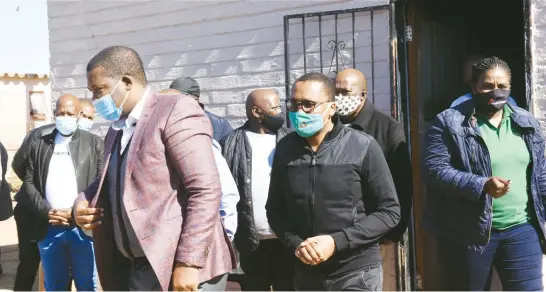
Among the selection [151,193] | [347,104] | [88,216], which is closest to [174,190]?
[151,193]

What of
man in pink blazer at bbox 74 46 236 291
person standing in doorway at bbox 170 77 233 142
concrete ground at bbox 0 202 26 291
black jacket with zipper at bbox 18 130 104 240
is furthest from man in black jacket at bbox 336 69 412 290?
concrete ground at bbox 0 202 26 291

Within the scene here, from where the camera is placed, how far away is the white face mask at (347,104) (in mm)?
4621

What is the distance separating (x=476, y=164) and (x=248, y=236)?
5.16ft

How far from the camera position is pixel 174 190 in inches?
118

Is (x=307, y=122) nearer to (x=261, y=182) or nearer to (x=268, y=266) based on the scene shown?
(x=261, y=182)

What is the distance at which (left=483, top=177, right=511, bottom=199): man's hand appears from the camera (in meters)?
3.65

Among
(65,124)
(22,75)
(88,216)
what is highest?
(22,75)

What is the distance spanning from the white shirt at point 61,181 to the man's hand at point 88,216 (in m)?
2.25

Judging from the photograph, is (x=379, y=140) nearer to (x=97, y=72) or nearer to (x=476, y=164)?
(x=476, y=164)

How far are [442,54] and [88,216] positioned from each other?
424cm

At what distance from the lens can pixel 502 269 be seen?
157 inches

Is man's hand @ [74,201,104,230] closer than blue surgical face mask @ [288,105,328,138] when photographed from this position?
Yes

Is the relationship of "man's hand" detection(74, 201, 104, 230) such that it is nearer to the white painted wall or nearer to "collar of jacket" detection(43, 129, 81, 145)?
"collar of jacket" detection(43, 129, 81, 145)

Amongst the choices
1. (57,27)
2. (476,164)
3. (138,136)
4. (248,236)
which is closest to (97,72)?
(138,136)
